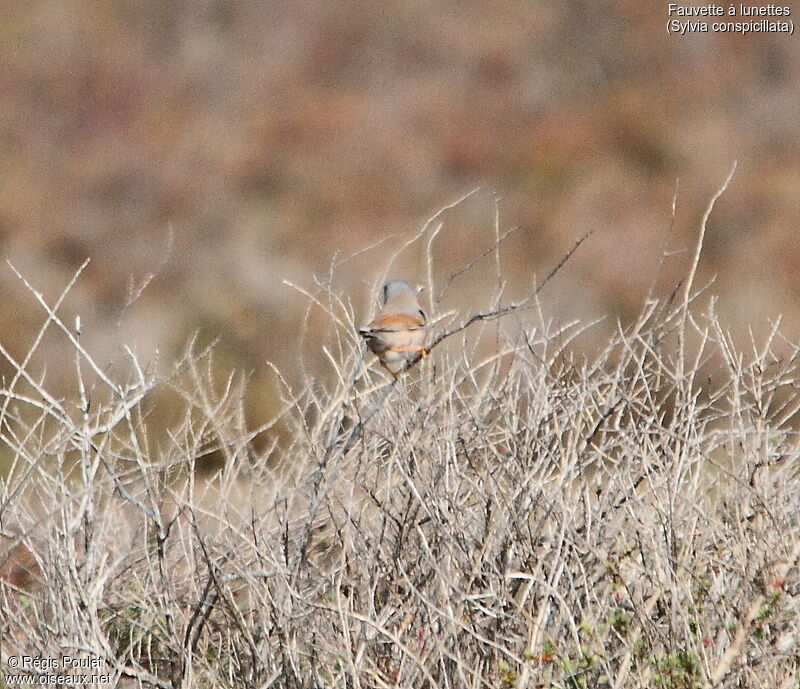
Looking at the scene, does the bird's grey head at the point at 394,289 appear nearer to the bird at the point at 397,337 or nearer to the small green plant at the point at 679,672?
the bird at the point at 397,337

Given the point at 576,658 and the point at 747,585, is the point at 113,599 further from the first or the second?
the point at 747,585

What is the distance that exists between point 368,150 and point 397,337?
12.1 metres

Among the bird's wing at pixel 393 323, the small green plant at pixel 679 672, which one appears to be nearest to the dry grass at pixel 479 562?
the small green plant at pixel 679 672

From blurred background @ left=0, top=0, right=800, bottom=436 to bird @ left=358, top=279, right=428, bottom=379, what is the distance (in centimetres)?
747

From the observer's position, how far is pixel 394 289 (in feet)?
12.4

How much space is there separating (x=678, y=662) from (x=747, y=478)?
62 centimetres

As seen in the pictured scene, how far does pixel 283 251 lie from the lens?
45.0 feet

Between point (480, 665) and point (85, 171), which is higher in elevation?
point (480, 665)

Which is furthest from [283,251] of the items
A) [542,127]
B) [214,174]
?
[542,127]

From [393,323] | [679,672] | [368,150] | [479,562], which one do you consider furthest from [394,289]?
[368,150]

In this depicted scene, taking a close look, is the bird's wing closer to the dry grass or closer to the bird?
the bird

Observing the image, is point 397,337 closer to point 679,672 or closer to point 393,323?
point 393,323

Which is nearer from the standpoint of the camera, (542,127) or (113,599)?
(113,599)

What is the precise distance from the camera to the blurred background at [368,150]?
12.6 metres
